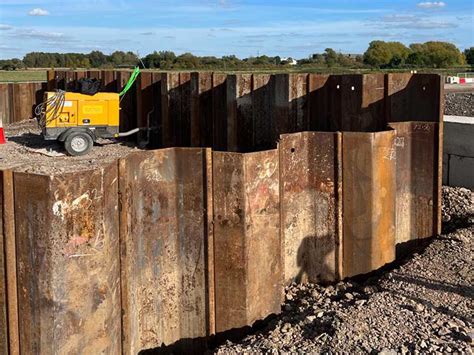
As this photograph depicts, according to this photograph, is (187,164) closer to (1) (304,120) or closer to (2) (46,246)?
(2) (46,246)

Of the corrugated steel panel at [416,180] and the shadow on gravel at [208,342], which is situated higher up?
the corrugated steel panel at [416,180]

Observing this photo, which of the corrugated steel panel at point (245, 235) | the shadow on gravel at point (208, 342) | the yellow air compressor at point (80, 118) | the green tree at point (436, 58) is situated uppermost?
the green tree at point (436, 58)

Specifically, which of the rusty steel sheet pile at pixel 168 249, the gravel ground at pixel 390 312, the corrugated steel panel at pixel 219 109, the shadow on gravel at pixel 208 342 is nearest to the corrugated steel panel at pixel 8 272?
the rusty steel sheet pile at pixel 168 249

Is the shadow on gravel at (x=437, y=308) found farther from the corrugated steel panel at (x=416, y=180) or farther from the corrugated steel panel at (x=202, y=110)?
the corrugated steel panel at (x=202, y=110)

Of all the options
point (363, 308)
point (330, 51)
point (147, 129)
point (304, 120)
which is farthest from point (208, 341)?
point (330, 51)

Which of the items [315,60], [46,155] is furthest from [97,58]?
[46,155]

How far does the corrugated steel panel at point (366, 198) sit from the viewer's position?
7.13 metres

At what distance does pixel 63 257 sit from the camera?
538 centimetres

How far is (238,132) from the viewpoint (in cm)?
1103

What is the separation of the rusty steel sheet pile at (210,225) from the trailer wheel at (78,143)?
8449mm

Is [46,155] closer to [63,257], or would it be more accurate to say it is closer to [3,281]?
[3,281]

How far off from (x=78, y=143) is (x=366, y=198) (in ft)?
33.2

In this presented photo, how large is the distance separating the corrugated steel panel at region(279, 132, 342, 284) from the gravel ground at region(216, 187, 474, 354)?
24cm

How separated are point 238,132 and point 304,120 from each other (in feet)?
5.95
